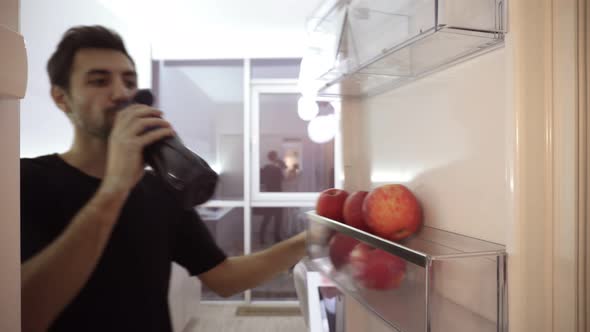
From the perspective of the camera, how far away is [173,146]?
14.4 inches

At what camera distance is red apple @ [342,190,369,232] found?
501 millimetres

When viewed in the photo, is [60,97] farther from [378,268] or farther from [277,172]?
[277,172]

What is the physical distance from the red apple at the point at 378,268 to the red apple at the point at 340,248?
2cm

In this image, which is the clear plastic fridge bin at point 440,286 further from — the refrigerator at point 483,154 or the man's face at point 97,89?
the man's face at point 97,89

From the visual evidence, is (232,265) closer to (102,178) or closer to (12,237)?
(102,178)

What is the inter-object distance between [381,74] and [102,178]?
0.44 metres

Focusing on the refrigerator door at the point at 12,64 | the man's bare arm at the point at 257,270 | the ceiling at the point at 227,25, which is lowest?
the man's bare arm at the point at 257,270

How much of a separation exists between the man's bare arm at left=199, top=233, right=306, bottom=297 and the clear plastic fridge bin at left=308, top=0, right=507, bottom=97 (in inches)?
12.7

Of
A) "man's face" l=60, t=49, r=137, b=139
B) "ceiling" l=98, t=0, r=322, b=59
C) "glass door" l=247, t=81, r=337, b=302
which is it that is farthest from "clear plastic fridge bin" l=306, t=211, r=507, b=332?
"glass door" l=247, t=81, r=337, b=302

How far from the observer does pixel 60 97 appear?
0.39 metres

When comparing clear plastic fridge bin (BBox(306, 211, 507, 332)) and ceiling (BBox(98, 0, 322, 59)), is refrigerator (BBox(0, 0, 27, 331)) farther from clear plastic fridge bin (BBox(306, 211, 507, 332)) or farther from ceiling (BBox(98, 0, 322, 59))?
ceiling (BBox(98, 0, 322, 59))

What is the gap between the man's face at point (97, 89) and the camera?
0.43 meters

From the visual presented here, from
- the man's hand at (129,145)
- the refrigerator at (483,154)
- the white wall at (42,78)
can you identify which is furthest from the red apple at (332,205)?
the white wall at (42,78)

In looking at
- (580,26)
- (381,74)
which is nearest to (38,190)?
(381,74)
